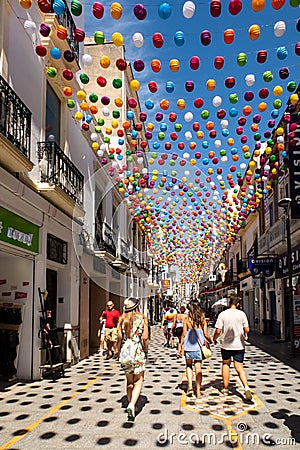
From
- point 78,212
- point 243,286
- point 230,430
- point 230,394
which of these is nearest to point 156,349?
point 78,212

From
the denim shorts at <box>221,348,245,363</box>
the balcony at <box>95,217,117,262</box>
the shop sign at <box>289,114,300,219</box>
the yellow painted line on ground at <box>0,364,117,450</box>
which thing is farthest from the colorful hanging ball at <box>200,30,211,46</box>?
the balcony at <box>95,217,117,262</box>

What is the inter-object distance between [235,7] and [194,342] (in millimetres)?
5250

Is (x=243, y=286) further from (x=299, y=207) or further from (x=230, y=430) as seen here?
(x=230, y=430)

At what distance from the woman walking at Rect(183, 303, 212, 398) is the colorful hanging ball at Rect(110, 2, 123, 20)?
4874mm

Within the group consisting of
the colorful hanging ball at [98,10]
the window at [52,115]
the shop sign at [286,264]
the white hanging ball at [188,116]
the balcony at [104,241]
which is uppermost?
the window at [52,115]

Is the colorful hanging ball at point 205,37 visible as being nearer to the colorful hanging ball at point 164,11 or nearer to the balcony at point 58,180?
the colorful hanging ball at point 164,11

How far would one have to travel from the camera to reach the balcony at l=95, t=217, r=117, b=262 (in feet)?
52.7

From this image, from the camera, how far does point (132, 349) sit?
21.4 feet

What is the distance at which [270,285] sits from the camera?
23812mm

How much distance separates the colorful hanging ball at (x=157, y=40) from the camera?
6.92 metres

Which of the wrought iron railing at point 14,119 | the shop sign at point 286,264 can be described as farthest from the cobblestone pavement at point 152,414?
the shop sign at point 286,264

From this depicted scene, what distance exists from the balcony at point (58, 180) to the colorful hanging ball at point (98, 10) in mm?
4333

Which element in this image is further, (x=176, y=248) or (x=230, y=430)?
(x=176, y=248)

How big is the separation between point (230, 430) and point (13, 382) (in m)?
5.35
